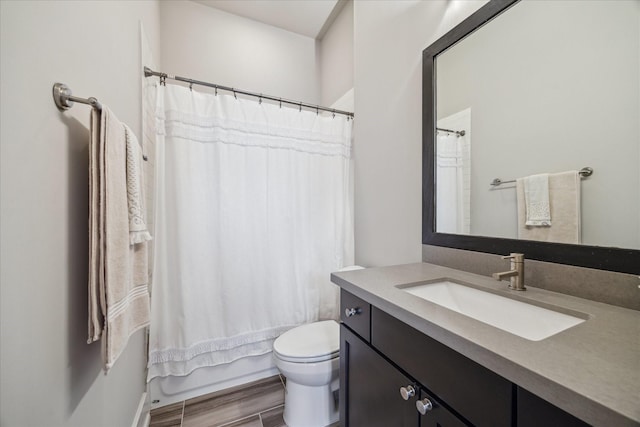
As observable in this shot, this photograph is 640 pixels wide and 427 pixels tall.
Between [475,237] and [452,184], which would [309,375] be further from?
[452,184]

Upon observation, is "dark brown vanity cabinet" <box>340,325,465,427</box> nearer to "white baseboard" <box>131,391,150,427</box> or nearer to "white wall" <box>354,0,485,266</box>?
"white wall" <box>354,0,485,266</box>

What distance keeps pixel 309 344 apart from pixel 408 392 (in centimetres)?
83

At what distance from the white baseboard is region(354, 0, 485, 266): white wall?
1.54 metres

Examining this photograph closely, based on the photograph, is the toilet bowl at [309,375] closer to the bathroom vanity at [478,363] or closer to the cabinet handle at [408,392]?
the bathroom vanity at [478,363]

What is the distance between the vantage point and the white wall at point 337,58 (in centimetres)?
219

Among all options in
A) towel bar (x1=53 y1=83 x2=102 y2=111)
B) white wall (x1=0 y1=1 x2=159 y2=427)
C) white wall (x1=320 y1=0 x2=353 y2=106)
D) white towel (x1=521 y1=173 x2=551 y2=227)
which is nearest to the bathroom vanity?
white towel (x1=521 y1=173 x2=551 y2=227)

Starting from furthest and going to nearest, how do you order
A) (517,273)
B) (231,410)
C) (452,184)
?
(231,410) → (452,184) → (517,273)

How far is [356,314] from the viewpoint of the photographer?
92 centimetres

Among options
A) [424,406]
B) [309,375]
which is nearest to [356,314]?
[424,406]

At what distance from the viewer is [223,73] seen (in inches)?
87.7

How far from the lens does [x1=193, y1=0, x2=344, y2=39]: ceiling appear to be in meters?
2.10

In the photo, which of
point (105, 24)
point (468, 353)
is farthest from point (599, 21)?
point (105, 24)

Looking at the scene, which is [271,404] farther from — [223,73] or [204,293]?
[223,73]

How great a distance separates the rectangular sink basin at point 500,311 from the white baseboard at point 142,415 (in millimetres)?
1502
